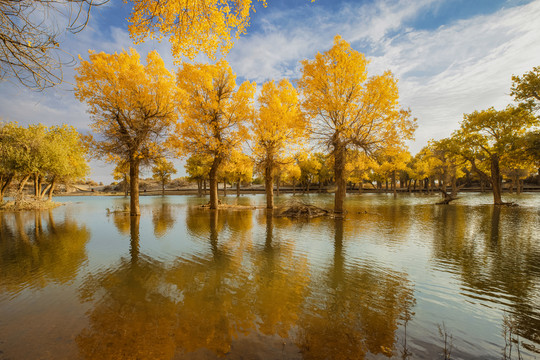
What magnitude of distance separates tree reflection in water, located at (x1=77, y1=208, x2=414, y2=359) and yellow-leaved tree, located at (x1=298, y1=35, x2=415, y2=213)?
10.5m

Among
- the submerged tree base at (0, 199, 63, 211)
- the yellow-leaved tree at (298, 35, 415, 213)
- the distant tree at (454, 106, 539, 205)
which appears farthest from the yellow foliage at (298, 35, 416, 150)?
the submerged tree base at (0, 199, 63, 211)

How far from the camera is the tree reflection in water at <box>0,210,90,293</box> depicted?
604 cm

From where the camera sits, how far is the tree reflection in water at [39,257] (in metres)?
6.04

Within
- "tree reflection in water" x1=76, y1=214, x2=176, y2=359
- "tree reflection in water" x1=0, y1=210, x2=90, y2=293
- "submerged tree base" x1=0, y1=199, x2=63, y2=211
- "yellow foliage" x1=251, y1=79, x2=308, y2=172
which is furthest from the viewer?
"submerged tree base" x1=0, y1=199, x2=63, y2=211

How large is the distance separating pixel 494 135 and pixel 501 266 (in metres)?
28.1

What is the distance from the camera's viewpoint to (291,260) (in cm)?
749

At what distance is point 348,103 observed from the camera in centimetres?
1594

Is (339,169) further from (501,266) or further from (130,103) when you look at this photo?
(130,103)

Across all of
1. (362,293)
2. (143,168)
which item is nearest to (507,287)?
(362,293)

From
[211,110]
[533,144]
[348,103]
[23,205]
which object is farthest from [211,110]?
[533,144]

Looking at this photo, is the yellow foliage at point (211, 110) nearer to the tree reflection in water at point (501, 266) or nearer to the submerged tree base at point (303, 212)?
the submerged tree base at point (303, 212)

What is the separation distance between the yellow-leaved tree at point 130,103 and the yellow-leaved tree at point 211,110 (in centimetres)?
176

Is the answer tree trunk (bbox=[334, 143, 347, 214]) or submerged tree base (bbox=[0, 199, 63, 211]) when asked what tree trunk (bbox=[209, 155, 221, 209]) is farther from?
submerged tree base (bbox=[0, 199, 63, 211])

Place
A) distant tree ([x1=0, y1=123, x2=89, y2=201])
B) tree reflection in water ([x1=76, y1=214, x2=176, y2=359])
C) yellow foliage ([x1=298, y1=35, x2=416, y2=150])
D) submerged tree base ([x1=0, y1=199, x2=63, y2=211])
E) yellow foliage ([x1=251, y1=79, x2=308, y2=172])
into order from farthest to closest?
submerged tree base ([x1=0, y1=199, x2=63, y2=211]) < distant tree ([x1=0, y1=123, x2=89, y2=201]) < yellow foliage ([x1=251, y1=79, x2=308, y2=172]) < yellow foliage ([x1=298, y1=35, x2=416, y2=150]) < tree reflection in water ([x1=76, y1=214, x2=176, y2=359])
